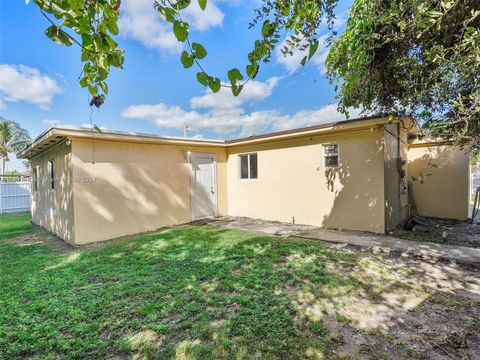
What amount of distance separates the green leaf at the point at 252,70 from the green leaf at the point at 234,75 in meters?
0.08

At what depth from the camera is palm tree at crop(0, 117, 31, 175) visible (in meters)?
22.3

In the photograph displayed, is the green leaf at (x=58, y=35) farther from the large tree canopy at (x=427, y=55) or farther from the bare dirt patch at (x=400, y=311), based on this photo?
the large tree canopy at (x=427, y=55)

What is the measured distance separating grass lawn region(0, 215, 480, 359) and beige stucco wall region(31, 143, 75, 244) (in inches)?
63.4

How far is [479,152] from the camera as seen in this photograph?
17.5ft

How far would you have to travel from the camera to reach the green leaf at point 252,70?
1.39 m

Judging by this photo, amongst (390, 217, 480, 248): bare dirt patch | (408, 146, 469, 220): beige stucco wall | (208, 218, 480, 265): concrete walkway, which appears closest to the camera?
(208, 218, 480, 265): concrete walkway

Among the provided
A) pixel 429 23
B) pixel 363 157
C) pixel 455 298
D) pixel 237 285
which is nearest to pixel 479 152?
pixel 363 157

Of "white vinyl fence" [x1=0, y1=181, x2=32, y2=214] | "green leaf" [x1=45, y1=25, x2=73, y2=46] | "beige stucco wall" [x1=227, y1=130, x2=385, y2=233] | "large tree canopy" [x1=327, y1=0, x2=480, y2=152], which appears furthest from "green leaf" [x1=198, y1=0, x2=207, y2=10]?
"white vinyl fence" [x1=0, y1=181, x2=32, y2=214]

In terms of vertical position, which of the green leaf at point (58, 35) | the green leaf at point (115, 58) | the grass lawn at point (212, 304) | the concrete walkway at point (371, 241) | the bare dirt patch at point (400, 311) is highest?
the green leaf at point (58, 35)

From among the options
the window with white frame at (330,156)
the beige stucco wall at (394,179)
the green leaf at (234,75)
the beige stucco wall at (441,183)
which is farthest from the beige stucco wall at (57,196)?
the beige stucco wall at (441,183)

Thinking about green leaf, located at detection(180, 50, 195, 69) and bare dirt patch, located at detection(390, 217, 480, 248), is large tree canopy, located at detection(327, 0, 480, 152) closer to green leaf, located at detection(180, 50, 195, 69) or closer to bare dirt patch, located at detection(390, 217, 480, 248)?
bare dirt patch, located at detection(390, 217, 480, 248)

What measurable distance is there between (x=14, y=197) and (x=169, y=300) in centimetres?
1557

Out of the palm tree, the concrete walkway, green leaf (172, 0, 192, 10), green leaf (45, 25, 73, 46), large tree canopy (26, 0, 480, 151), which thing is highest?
the palm tree

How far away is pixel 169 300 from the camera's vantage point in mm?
3324
